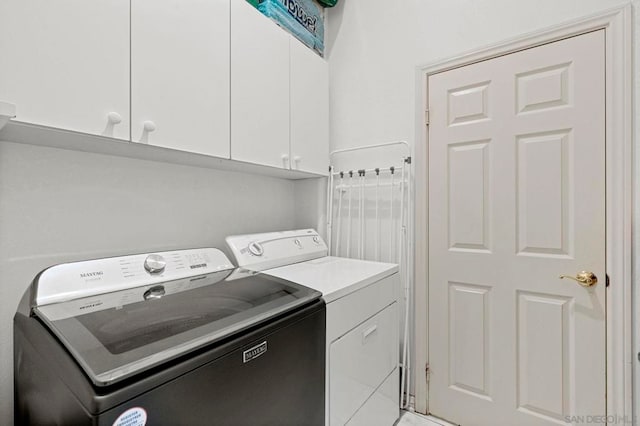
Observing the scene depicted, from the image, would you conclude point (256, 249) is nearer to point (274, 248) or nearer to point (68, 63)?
point (274, 248)

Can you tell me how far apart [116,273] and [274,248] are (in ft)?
2.54

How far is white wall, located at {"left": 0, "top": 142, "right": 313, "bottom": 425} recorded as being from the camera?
103 cm

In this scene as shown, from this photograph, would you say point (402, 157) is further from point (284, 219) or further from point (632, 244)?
point (632, 244)

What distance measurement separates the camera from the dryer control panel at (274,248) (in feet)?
5.05

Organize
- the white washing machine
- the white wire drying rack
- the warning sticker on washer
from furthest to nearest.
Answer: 1. the white wire drying rack
2. the white washing machine
3. the warning sticker on washer

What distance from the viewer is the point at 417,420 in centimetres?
179

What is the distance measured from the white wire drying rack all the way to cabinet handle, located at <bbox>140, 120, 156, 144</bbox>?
1.27 meters

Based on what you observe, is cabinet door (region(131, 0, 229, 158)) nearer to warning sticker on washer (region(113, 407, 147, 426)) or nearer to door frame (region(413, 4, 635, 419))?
warning sticker on washer (region(113, 407, 147, 426))

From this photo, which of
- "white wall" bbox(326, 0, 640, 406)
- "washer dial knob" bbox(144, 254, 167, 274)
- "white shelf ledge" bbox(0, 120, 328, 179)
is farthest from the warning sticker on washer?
"white wall" bbox(326, 0, 640, 406)

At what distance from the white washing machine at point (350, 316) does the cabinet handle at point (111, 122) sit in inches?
29.1

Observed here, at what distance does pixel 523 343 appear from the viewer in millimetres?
1592

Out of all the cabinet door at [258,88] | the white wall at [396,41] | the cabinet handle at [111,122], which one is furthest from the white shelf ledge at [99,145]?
the white wall at [396,41]

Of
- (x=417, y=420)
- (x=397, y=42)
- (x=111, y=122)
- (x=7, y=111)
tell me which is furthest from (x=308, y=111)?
(x=417, y=420)

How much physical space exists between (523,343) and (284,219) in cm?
164
